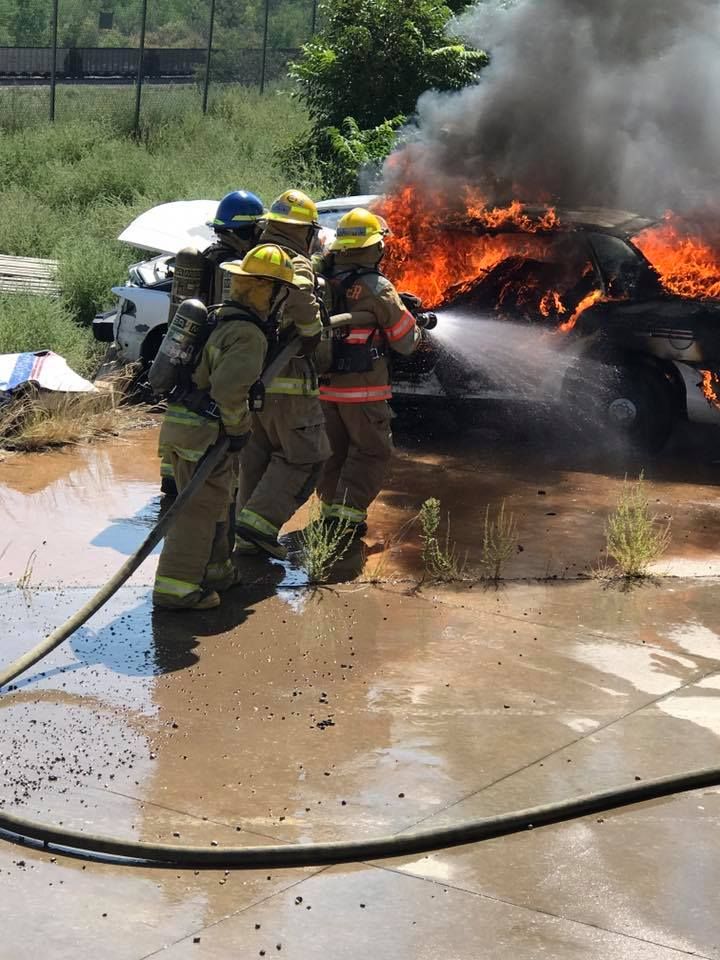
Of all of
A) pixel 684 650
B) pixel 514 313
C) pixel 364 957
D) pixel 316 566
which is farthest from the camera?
pixel 514 313

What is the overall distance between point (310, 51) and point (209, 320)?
11244 mm

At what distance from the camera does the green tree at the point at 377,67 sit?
1557cm

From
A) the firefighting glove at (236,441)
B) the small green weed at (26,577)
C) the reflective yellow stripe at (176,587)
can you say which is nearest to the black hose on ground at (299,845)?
the reflective yellow stripe at (176,587)

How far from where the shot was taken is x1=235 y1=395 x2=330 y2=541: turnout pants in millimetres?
6918

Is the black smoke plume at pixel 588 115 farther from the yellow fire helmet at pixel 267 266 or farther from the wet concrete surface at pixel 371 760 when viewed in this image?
the wet concrete surface at pixel 371 760

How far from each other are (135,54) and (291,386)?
2717 cm

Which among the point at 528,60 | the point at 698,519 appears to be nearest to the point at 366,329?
the point at 698,519

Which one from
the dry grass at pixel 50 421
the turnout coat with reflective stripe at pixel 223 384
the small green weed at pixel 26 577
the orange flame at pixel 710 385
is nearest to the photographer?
the turnout coat with reflective stripe at pixel 223 384

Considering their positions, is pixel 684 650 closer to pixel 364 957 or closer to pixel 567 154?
pixel 364 957

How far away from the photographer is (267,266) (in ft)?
19.9

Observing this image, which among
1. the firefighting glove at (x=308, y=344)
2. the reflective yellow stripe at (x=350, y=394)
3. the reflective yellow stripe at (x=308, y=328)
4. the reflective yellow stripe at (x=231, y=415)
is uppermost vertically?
the reflective yellow stripe at (x=308, y=328)

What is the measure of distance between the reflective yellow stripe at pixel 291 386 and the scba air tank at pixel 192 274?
30.3 inches

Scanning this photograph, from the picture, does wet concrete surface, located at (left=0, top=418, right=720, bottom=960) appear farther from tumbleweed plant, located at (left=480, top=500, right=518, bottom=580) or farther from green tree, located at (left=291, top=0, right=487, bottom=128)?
green tree, located at (left=291, top=0, right=487, bottom=128)

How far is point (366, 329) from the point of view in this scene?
723cm
